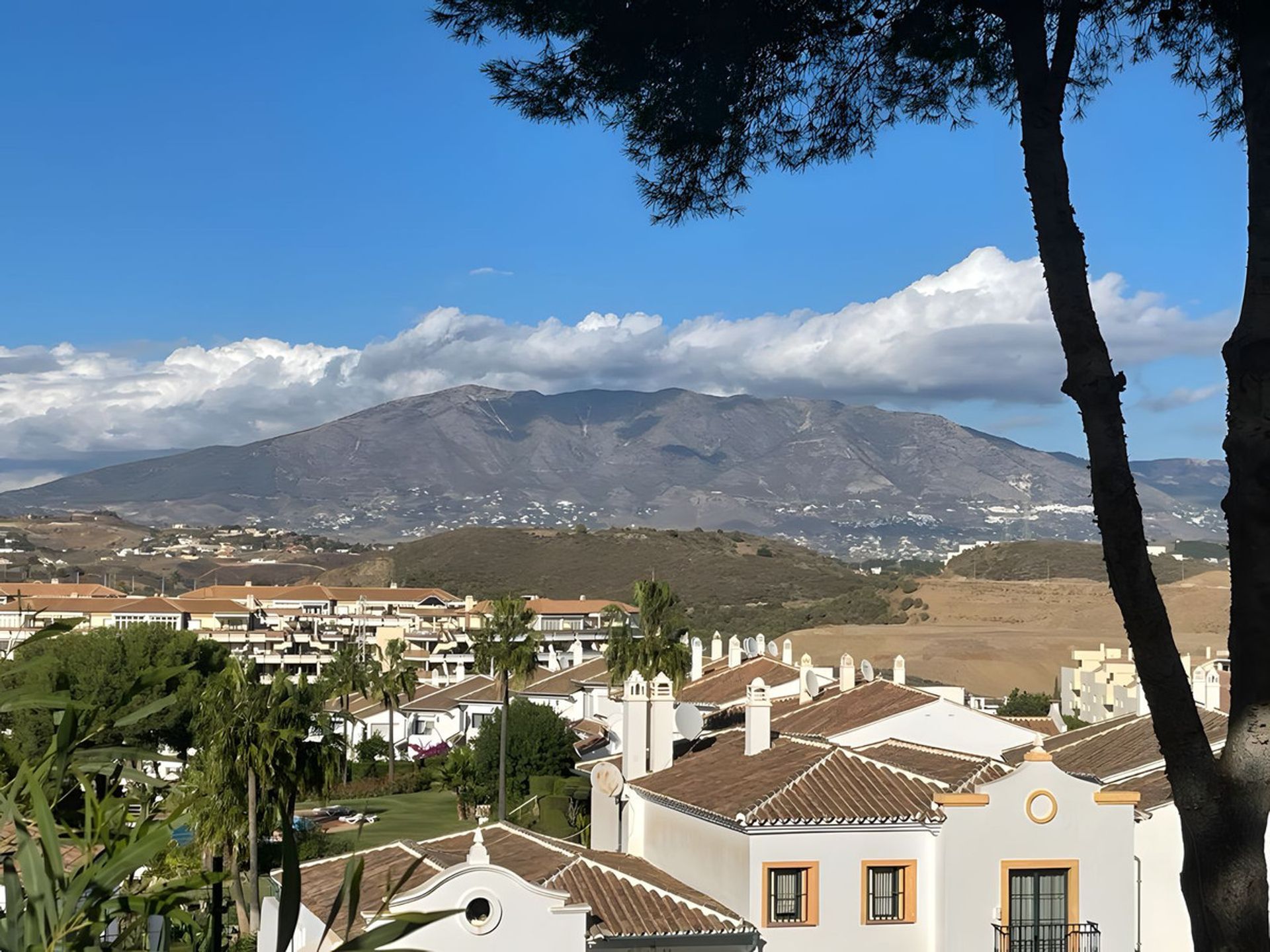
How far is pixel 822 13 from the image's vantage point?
841 centimetres

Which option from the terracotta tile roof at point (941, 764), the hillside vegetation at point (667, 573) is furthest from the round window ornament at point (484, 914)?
the hillside vegetation at point (667, 573)

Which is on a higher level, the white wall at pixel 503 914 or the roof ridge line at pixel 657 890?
the white wall at pixel 503 914

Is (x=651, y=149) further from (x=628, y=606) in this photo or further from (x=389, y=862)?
(x=628, y=606)

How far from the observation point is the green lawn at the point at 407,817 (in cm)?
4306

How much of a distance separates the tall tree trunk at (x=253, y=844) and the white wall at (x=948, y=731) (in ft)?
37.1

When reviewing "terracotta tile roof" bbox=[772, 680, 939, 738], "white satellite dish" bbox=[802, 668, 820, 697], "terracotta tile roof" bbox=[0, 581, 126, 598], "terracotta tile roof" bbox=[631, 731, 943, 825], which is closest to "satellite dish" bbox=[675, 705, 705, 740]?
"terracotta tile roof" bbox=[772, 680, 939, 738]

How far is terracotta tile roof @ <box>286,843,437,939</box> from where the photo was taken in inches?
712

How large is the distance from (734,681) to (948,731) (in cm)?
1478

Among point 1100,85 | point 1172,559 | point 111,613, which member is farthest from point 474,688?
point 1172,559

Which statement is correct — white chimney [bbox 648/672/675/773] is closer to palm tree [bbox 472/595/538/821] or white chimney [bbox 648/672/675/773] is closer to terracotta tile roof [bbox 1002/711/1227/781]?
terracotta tile roof [bbox 1002/711/1227/781]

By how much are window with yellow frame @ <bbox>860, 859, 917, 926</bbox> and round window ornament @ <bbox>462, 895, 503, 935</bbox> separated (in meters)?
6.15

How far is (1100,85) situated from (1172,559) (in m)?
172

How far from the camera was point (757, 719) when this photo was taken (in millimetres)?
25562

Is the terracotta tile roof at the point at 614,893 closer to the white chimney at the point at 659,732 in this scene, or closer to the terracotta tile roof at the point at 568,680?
the white chimney at the point at 659,732
